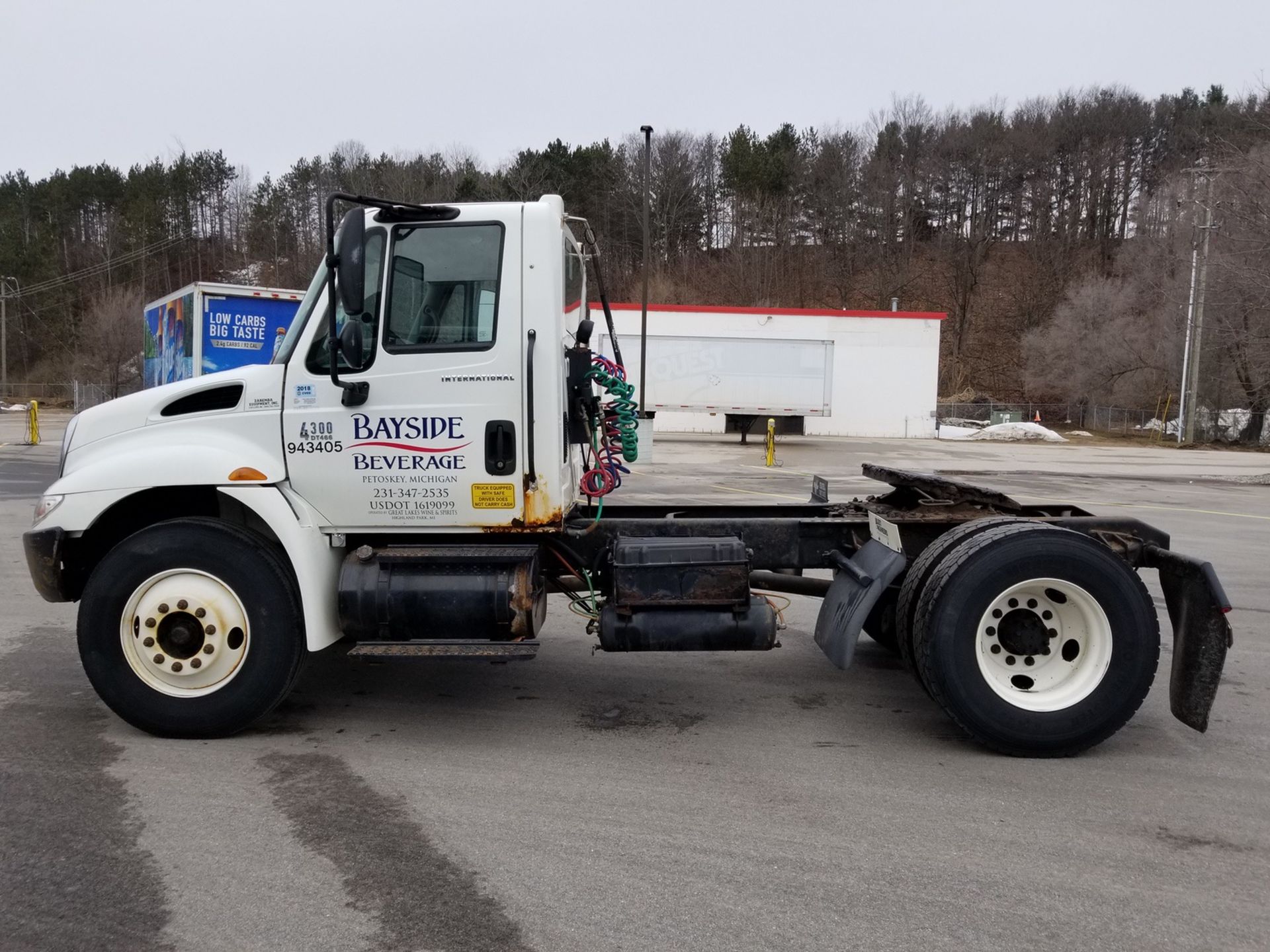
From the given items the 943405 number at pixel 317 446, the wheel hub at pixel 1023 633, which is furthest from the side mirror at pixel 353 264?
the wheel hub at pixel 1023 633

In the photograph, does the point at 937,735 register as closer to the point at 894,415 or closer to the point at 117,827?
the point at 117,827

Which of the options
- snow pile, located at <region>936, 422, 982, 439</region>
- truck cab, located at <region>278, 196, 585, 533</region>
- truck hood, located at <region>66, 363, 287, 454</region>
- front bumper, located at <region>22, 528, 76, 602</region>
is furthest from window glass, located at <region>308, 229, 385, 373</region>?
snow pile, located at <region>936, 422, 982, 439</region>

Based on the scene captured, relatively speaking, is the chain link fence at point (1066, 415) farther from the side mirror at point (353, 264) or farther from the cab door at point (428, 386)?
the side mirror at point (353, 264)

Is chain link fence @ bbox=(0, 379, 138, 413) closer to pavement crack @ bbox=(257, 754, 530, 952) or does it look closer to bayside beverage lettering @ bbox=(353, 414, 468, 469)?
bayside beverage lettering @ bbox=(353, 414, 468, 469)

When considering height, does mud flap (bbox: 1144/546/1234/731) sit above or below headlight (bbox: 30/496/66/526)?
below

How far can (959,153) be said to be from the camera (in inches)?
3130

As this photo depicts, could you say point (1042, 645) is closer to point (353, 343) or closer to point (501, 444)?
point (501, 444)

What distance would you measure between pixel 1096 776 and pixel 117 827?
429 cm

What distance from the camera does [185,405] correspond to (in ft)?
16.8

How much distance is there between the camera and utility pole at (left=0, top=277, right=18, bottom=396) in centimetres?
6398

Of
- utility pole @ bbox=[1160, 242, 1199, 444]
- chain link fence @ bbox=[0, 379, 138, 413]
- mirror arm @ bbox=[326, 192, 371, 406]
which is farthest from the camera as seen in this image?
chain link fence @ bbox=[0, 379, 138, 413]

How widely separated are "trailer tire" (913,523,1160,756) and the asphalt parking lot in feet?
0.63

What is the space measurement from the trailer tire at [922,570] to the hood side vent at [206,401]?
3.55 meters

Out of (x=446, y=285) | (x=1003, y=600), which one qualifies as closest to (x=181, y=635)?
(x=446, y=285)
